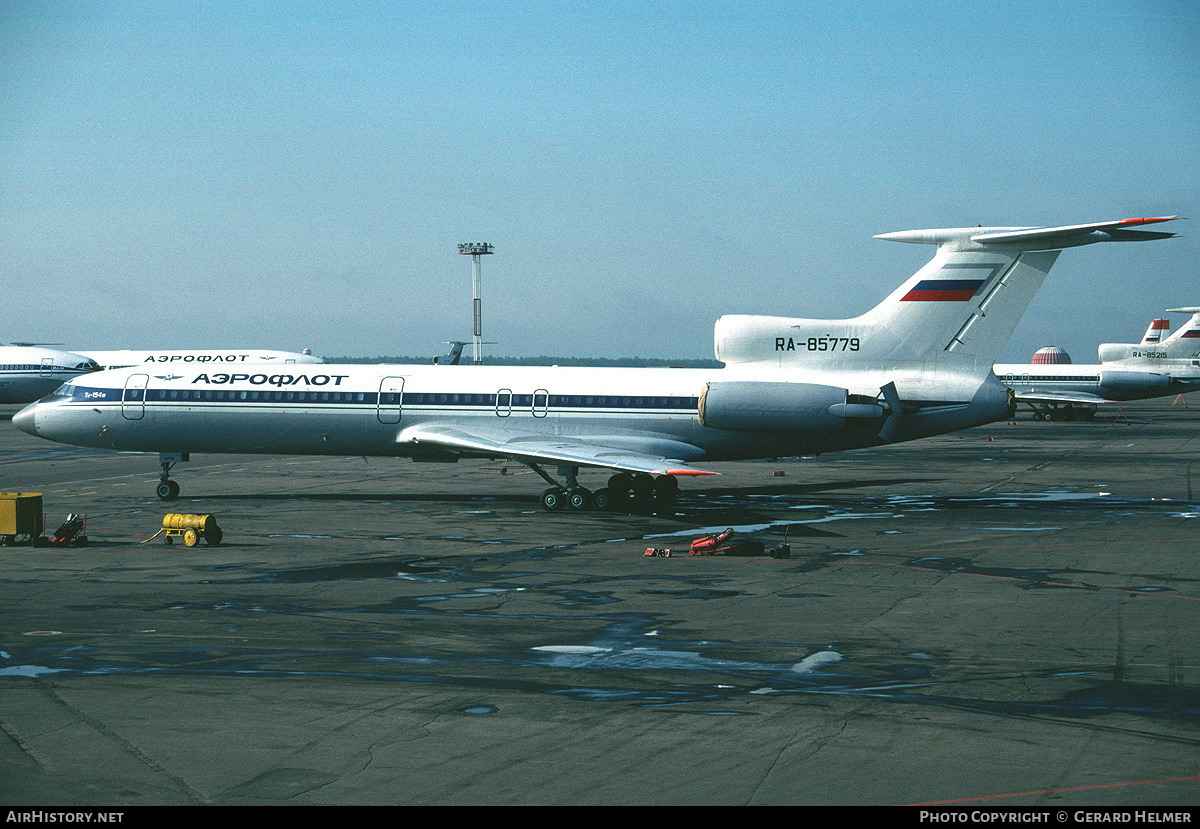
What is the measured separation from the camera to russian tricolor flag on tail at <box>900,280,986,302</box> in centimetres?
2786

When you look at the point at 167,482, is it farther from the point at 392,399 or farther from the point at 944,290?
the point at 944,290

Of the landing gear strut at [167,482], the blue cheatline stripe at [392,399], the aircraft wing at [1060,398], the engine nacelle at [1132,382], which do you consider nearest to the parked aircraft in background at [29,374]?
the blue cheatline stripe at [392,399]

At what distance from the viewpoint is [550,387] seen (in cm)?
3066

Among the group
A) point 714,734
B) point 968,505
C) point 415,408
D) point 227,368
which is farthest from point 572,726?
point 227,368

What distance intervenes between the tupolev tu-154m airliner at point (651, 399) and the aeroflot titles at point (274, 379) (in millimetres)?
58

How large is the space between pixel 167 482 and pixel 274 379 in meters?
4.27

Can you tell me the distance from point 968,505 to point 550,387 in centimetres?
1231

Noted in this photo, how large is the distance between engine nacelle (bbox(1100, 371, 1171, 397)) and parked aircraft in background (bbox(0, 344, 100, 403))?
234 feet

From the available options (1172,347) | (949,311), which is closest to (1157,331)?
(1172,347)

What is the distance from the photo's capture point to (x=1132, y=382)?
76.9m

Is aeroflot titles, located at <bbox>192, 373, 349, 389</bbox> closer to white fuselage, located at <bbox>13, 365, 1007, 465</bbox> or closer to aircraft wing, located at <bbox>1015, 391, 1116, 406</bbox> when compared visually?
white fuselage, located at <bbox>13, 365, 1007, 465</bbox>

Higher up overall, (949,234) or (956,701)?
(949,234)

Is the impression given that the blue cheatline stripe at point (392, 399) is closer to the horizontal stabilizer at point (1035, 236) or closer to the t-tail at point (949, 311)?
the t-tail at point (949, 311)

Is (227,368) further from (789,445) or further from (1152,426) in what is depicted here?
(1152,426)
